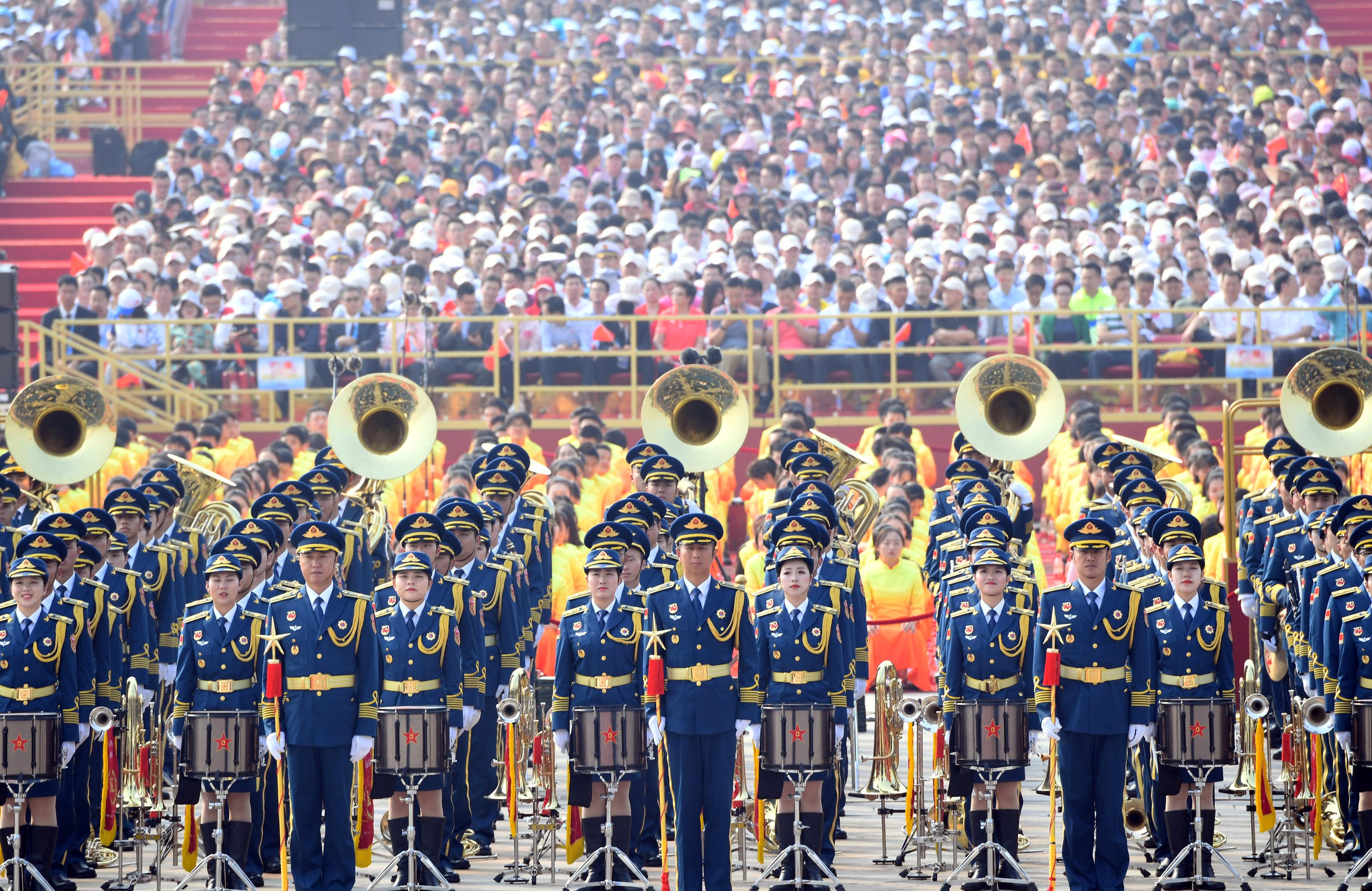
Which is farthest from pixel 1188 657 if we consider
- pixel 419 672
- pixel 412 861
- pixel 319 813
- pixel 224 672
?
pixel 224 672

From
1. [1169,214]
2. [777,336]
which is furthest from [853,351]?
[1169,214]

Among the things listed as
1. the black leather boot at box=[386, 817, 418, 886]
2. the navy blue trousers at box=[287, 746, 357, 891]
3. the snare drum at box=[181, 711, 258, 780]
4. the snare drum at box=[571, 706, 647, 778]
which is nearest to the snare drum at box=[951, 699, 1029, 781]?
the snare drum at box=[571, 706, 647, 778]

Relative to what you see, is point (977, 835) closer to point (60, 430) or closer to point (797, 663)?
point (797, 663)

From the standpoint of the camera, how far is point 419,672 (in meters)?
9.95

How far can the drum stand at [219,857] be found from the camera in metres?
9.49

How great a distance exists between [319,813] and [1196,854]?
14.6ft

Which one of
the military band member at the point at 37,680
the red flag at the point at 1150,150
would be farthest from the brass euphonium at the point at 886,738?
the red flag at the point at 1150,150

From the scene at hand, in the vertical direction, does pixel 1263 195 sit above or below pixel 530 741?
above

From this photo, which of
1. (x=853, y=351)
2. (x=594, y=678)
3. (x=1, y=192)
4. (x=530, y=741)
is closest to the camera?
(x=594, y=678)

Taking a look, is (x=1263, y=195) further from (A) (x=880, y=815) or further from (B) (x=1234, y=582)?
(A) (x=880, y=815)

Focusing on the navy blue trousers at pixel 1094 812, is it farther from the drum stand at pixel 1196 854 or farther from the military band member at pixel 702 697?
the military band member at pixel 702 697

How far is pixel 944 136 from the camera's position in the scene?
25344mm

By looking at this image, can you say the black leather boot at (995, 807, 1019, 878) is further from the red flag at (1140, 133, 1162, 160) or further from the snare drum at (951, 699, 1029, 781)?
the red flag at (1140, 133, 1162, 160)

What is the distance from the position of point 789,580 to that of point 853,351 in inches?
427
